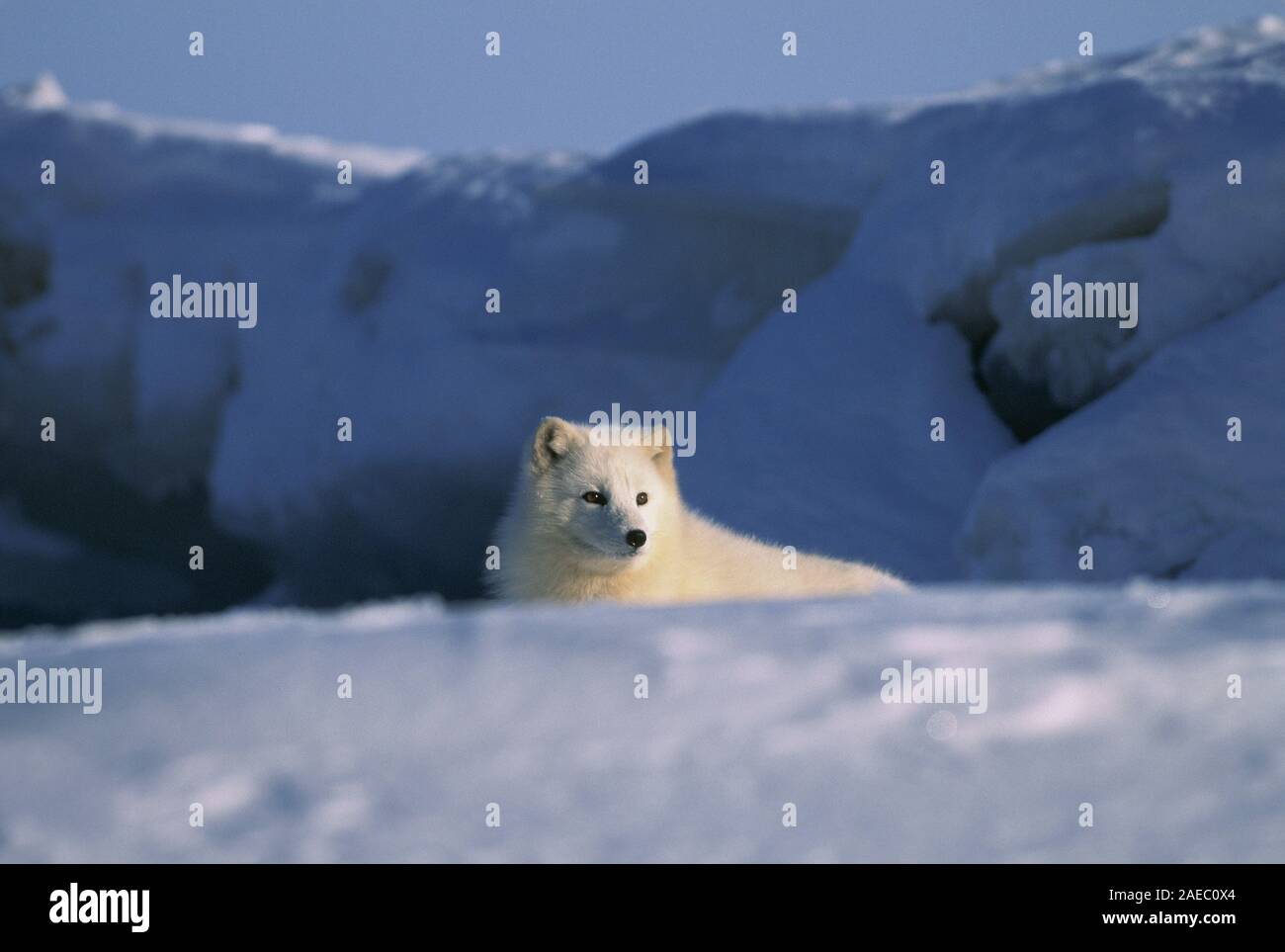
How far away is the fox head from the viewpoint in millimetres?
3840

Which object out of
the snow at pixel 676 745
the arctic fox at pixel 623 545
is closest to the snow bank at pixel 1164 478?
the arctic fox at pixel 623 545

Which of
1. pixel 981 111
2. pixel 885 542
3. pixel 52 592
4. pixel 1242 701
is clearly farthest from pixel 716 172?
pixel 1242 701

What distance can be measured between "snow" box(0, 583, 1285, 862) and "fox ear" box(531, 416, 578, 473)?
7.49ft

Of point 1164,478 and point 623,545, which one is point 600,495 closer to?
point 623,545

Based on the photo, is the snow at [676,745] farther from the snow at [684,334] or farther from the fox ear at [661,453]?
the snow at [684,334]

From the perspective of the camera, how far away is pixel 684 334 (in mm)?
10320

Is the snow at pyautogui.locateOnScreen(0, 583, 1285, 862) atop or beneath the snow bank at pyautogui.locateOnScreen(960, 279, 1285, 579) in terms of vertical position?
beneath

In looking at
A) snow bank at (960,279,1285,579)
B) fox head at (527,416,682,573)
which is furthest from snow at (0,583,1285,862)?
snow bank at (960,279,1285,579)

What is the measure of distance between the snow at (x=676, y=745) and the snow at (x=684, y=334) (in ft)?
13.9

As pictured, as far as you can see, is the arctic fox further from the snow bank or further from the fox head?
the snow bank

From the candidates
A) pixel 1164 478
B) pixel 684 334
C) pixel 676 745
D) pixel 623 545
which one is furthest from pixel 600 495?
pixel 684 334
